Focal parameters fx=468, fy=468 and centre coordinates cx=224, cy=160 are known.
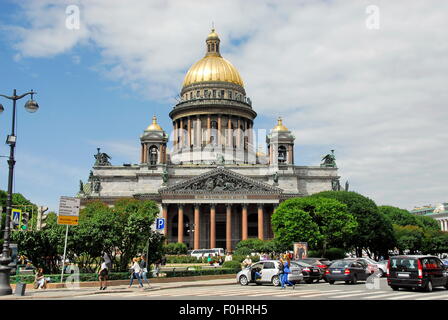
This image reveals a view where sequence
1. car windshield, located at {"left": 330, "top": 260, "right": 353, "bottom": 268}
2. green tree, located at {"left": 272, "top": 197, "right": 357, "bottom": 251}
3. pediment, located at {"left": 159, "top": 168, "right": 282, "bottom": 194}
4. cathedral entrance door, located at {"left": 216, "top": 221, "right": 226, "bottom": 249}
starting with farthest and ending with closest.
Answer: cathedral entrance door, located at {"left": 216, "top": 221, "right": 226, "bottom": 249}
pediment, located at {"left": 159, "top": 168, "right": 282, "bottom": 194}
green tree, located at {"left": 272, "top": 197, "right": 357, "bottom": 251}
car windshield, located at {"left": 330, "top": 260, "right": 353, "bottom": 268}

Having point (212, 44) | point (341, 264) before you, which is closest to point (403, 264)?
point (341, 264)

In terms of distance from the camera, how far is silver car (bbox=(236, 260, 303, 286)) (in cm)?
3031

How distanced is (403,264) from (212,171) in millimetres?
62620

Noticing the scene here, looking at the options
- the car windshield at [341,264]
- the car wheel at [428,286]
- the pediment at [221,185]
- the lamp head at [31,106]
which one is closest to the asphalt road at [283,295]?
the car wheel at [428,286]

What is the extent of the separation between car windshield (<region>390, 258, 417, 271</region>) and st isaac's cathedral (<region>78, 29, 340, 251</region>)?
59.7 metres

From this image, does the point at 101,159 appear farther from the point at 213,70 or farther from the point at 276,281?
the point at 276,281

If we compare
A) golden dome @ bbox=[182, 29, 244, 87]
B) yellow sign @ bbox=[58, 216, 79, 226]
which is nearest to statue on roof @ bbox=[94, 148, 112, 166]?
golden dome @ bbox=[182, 29, 244, 87]

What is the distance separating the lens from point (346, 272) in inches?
1238

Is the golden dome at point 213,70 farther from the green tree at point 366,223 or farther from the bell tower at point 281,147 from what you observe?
the green tree at point 366,223

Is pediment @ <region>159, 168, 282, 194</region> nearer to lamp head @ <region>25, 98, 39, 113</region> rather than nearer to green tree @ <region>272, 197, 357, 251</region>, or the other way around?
green tree @ <region>272, 197, 357, 251</region>

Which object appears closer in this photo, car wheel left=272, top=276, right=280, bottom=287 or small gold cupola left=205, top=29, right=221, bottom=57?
car wheel left=272, top=276, right=280, bottom=287

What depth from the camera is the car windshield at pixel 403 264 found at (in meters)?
24.7
